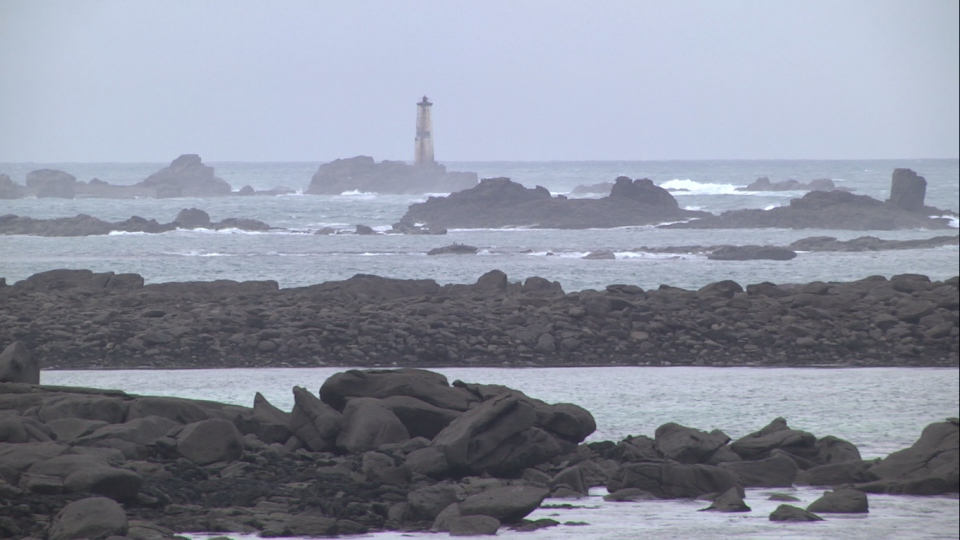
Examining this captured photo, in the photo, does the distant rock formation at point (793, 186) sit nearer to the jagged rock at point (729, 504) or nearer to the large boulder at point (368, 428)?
the large boulder at point (368, 428)

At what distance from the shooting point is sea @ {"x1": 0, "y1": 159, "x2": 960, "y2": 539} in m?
6.52

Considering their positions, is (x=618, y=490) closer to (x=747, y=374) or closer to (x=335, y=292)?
(x=747, y=374)

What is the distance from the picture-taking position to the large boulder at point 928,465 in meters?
7.01

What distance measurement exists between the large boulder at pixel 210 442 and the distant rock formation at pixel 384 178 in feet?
209

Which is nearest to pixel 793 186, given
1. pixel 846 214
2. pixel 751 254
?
pixel 846 214

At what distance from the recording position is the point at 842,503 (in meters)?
6.57

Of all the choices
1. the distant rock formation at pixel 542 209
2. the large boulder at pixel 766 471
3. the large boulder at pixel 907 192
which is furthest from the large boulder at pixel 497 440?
the large boulder at pixel 907 192

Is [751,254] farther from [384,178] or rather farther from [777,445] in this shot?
[384,178]

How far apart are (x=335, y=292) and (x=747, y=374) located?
789 centimetres

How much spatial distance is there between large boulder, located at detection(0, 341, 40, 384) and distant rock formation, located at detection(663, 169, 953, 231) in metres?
37.8

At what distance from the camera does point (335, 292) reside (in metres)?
18.3

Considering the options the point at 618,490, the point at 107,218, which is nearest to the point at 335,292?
the point at 618,490

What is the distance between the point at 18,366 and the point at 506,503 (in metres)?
4.62

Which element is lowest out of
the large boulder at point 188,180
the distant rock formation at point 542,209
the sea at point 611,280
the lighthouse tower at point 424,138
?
the sea at point 611,280
